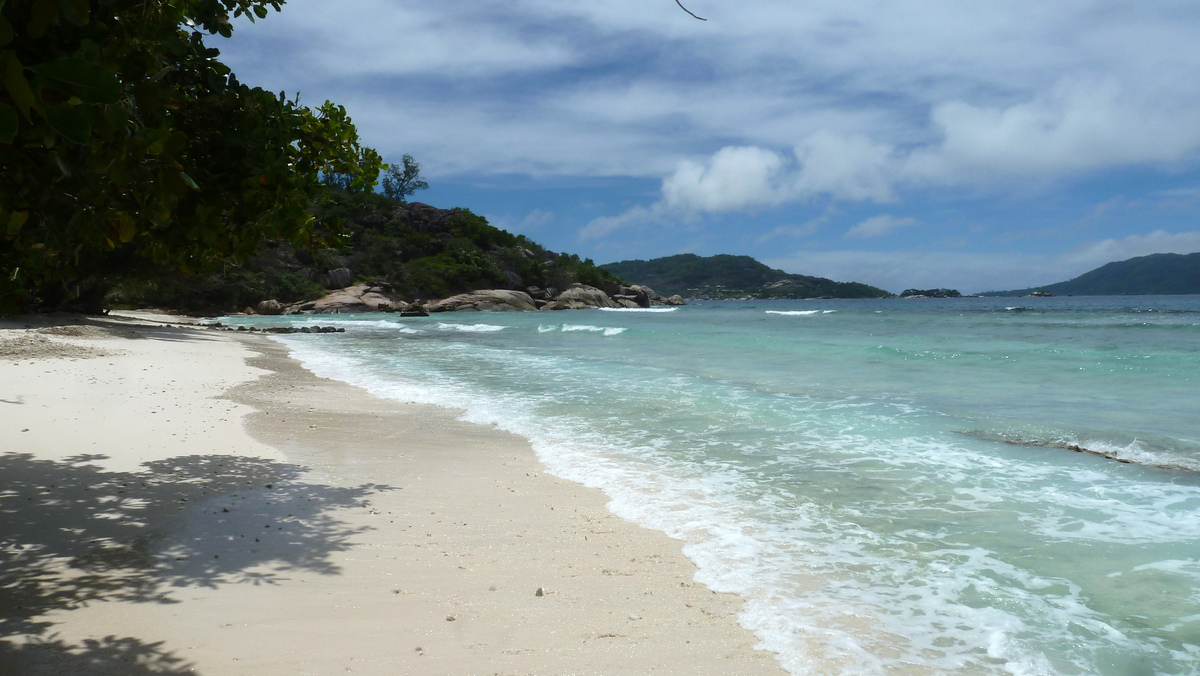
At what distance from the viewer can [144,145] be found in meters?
2.81

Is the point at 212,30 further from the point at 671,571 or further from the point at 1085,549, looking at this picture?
the point at 1085,549

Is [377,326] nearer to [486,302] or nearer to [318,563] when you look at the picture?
[486,302]

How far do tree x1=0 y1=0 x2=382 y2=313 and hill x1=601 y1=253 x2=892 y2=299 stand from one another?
170 m

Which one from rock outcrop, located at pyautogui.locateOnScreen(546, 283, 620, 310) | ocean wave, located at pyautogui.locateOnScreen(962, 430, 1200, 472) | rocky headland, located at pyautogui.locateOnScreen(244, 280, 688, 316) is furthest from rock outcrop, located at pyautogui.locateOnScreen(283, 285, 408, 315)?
ocean wave, located at pyautogui.locateOnScreen(962, 430, 1200, 472)

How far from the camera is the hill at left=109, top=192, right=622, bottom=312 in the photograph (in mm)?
61125

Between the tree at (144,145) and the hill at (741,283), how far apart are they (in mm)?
170367

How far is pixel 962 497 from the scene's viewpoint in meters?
6.69

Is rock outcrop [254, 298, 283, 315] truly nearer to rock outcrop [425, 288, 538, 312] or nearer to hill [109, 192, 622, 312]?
hill [109, 192, 622, 312]

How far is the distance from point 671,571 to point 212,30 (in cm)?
485

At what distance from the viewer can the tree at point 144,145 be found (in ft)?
5.73

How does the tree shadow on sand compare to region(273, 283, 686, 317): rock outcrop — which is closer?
the tree shadow on sand

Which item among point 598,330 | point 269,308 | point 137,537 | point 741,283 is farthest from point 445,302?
point 741,283

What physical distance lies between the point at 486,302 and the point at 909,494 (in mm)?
68862

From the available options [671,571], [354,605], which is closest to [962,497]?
[671,571]
